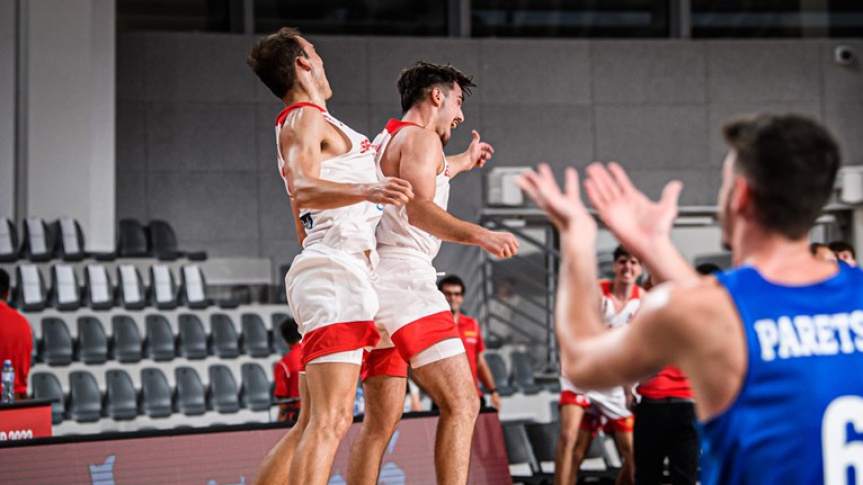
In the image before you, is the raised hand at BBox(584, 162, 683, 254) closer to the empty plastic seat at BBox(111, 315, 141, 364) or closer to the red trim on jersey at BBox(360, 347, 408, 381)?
the red trim on jersey at BBox(360, 347, 408, 381)

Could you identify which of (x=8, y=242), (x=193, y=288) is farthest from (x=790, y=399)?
(x=8, y=242)

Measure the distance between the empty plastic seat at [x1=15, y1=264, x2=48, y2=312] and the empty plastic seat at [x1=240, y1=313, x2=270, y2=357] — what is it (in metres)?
1.96

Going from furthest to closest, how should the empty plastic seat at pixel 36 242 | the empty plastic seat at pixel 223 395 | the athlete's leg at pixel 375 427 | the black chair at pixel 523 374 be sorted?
1. the black chair at pixel 523 374
2. the empty plastic seat at pixel 36 242
3. the empty plastic seat at pixel 223 395
4. the athlete's leg at pixel 375 427

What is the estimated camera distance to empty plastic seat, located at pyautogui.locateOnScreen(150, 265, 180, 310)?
10.8m

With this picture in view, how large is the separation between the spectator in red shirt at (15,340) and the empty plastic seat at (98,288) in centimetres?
304

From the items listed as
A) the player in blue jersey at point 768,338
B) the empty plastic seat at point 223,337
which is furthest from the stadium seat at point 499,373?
the player in blue jersey at point 768,338

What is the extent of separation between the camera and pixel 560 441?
7535 mm

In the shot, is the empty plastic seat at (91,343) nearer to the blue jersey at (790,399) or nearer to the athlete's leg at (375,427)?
the athlete's leg at (375,427)

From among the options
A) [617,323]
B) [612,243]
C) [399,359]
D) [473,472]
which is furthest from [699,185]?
[399,359]

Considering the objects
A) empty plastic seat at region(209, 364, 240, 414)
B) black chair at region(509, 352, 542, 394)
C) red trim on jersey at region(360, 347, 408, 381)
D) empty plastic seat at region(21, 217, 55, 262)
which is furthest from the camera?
black chair at region(509, 352, 542, 394)

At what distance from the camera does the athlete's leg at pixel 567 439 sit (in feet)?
24.5

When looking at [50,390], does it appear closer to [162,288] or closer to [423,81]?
[162,288]

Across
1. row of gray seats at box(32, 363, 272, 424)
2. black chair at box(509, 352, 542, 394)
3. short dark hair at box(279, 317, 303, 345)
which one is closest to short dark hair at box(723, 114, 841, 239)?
short dark hair at box(279, 317, 303, 345)

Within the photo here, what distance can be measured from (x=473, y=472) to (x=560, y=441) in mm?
2102
